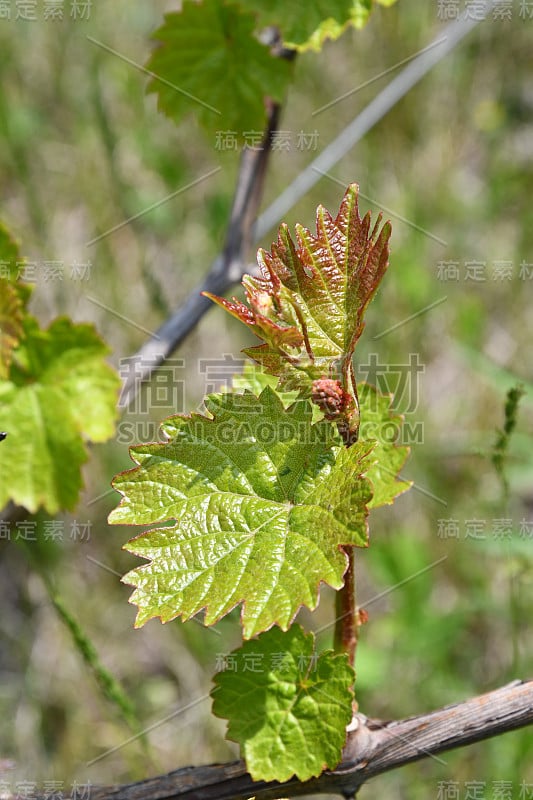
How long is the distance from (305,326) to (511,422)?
0.83 meters

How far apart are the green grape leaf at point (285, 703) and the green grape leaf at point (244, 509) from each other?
0.53 ft

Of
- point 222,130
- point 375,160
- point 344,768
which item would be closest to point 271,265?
point 344,768

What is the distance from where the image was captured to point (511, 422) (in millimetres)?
1652

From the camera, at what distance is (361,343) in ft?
10.3

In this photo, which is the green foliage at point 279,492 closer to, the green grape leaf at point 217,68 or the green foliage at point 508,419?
the green foliage at point 508,419

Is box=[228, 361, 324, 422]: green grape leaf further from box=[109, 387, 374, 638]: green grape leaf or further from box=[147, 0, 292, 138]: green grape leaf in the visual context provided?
box=[147, 0, 292, 138]: green grape leaf

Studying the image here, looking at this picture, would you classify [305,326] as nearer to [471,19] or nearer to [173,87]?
[173,87]

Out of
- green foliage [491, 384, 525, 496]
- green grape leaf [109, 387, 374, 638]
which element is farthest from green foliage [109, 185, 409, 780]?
green foliage [491, 384, 525, 496]

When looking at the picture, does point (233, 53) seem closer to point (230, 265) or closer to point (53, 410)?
point (230, 265)

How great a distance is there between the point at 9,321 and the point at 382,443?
0.96 m

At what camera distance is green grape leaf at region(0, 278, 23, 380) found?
1.70m

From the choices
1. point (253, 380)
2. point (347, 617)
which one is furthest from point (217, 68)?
point (347, 617)

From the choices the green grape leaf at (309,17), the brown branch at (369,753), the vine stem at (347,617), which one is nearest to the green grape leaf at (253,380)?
the vine stem at (347,617)

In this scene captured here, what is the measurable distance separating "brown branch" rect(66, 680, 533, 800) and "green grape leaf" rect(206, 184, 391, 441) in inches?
18.5
